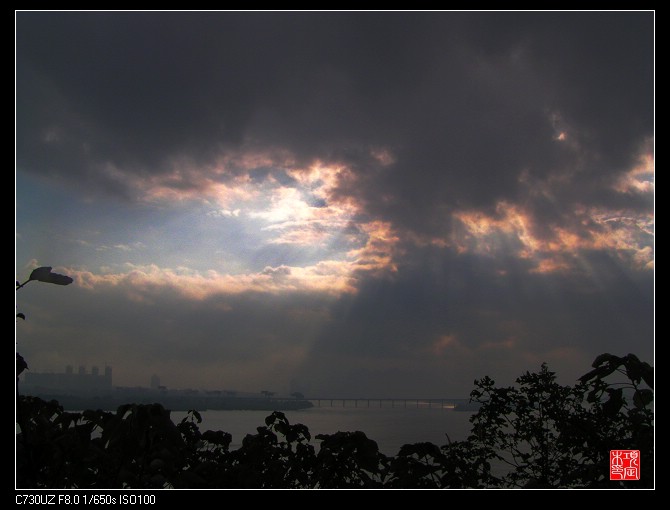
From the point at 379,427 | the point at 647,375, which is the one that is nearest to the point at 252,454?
the point at 647,375

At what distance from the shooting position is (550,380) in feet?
22.4

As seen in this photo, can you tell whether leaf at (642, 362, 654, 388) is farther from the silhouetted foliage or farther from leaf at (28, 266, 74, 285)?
leaf at (28, 266, 74, 285)

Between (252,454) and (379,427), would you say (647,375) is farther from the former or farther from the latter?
(379,427)

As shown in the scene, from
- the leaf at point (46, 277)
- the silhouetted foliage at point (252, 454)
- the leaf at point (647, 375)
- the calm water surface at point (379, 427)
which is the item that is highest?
the leaf at point (46, 277)

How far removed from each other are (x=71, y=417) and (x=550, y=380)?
5.86 meters

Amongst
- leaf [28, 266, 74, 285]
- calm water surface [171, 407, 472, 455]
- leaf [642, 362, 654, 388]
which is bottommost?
calm water surface [171, 407, 472, 455]

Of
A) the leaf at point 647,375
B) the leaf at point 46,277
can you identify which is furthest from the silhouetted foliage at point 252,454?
the leaf at point 46,277

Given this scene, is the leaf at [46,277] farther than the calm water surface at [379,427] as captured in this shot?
No

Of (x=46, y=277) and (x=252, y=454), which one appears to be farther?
(x=252, y=454)

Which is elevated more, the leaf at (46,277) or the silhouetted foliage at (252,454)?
the leaf at (46,277)

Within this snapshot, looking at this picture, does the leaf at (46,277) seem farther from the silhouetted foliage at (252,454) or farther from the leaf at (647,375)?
the leaf at (647,375)

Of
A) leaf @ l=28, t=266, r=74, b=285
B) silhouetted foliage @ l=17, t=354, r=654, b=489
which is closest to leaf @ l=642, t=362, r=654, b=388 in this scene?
silhouetted foliage @ l=17, t=354, r=654, b=489
